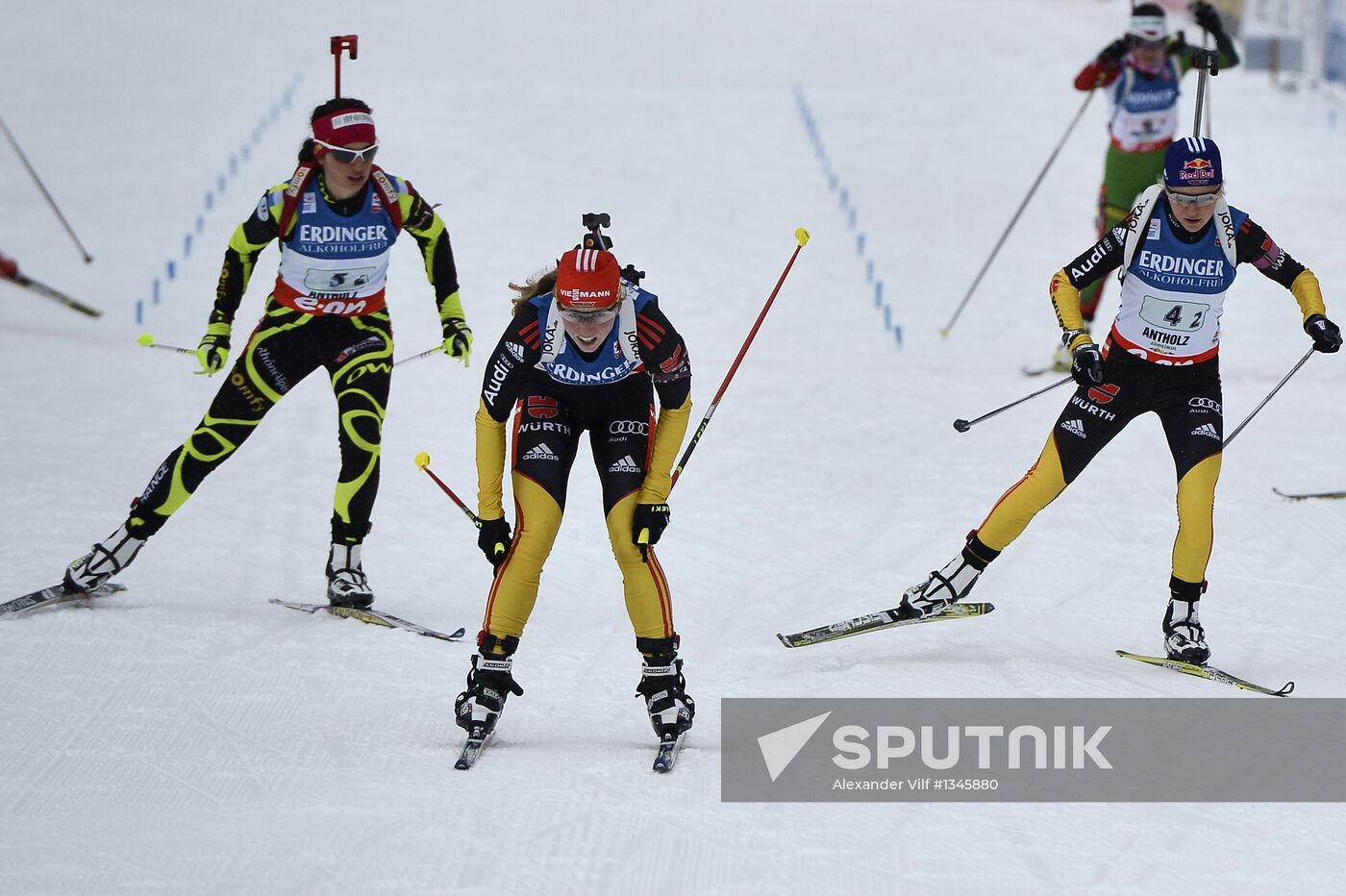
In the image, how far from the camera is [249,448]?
7.98 meters

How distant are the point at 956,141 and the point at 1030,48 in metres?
4.23

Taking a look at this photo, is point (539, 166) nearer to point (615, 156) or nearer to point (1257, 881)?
point (615, 156)

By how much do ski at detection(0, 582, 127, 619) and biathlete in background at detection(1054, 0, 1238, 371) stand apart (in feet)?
18.1

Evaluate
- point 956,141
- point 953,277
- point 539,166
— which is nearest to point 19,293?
point 539,166

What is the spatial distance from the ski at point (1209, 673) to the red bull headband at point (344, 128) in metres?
3.19

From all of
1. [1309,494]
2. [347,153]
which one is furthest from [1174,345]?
[347,153]

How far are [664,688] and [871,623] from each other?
1241mm

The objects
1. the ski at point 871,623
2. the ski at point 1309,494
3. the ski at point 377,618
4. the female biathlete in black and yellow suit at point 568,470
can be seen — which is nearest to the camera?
the female biathlete in black and yellow suit at point 568,470

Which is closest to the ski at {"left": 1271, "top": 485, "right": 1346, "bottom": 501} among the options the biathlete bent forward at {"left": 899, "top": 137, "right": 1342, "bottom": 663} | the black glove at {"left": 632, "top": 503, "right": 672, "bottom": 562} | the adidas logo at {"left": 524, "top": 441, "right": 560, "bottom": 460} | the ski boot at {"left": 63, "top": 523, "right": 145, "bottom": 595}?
the biathlete bent forward at {"left": 899, "top": 137, "right": 1342, "bottom": 663}

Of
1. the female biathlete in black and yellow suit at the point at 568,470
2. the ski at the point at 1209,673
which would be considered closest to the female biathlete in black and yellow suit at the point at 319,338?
the female biathlete in black and yellow suit at the point at 568,470

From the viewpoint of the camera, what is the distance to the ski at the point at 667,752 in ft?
15.0

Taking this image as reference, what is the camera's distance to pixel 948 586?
5633 mm

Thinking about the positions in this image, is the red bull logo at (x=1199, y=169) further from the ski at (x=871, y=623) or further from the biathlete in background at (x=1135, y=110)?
the biathlete in background at (x=1135, y=110)

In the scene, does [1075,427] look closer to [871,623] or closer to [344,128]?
[871,623]
